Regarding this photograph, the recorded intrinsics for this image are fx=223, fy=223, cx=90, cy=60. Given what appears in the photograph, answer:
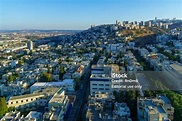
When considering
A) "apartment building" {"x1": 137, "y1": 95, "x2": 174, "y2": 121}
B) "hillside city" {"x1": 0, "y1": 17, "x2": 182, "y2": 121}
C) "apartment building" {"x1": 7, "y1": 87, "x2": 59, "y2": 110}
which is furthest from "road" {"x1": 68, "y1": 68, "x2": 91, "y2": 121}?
"apartment building" {"x1": 137, "y1": 95, "x2": 174, "y2": 121}

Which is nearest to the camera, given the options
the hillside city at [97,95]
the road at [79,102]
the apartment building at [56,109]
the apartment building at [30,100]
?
the hillside city at [97,95]

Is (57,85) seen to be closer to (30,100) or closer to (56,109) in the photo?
(30,100)

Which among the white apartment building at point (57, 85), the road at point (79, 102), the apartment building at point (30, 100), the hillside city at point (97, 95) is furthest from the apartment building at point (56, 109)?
the white apartment building at point (57, 85)

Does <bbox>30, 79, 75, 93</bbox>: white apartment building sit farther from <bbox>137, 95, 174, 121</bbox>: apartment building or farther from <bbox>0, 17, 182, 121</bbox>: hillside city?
<bbox>137, 95, 174, 121</bbox>: apartment building

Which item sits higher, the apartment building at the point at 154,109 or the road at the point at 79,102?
the apartment building at the point at 154,109

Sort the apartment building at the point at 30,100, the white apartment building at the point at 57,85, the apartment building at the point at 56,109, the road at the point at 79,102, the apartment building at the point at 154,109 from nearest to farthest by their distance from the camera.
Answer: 1. the apartment building at the point at 154,109
2. the apartment building at the point at 56,109
3. the road at the point at 79,102
4. the apartment building at the point at 30,100
5. the white apartment building at the point at 57,85

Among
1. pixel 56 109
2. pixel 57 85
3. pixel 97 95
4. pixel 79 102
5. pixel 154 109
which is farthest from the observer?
pixel 57 85

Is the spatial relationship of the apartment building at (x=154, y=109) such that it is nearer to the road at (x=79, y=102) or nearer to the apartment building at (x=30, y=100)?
the road at (x=79, y=102)

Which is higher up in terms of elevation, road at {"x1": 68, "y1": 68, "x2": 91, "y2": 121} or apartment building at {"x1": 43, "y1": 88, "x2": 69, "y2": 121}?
apartment building at {"x1": 43, "y1": 88, "x2": 69, "y2": 121}

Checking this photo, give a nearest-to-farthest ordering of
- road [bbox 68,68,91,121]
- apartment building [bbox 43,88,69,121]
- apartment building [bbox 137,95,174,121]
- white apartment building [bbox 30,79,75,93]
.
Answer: apartment building [bbox 137,95,174,121] < apartment building [bbox 43,88,69,121] < road [bbox 68,68,91,121] < white apartment building [bbox 30,79,75,93]

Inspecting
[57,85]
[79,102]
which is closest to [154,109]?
[79,102]

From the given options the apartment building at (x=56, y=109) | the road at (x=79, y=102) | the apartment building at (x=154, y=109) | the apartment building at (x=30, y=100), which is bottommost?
the road at (x=79, y=102)
